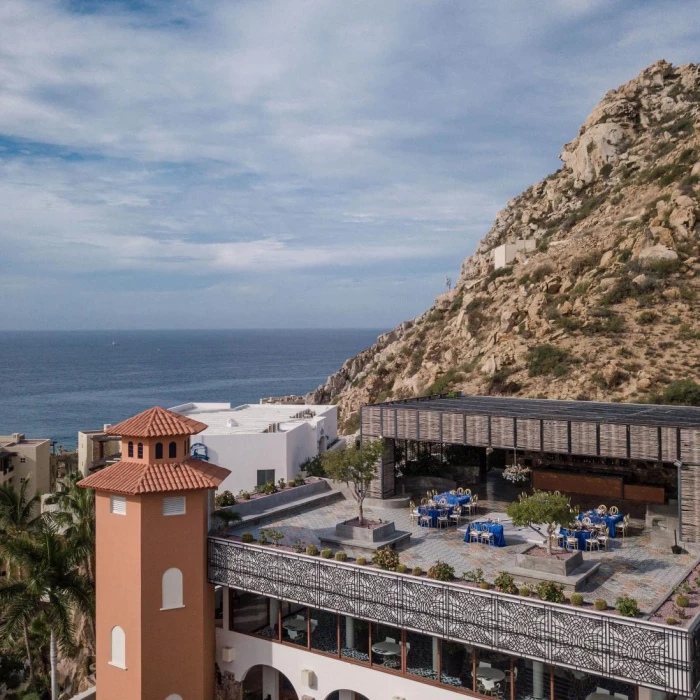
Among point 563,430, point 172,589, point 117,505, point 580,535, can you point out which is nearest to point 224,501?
point 172,589

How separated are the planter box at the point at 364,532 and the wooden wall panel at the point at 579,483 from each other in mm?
9210

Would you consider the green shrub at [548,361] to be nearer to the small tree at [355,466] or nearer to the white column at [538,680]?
the small tree at [355,466]

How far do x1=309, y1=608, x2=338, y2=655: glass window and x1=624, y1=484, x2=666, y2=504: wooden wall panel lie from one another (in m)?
13.4

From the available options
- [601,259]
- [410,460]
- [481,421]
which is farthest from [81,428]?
[481,421]

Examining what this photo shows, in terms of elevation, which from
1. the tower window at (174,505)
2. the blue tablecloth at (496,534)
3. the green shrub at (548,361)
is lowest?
the blue tablecloth at (496,534)

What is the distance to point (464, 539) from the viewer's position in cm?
2261

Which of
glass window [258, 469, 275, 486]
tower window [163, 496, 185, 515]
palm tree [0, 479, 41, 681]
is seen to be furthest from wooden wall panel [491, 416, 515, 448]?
palm tree [0, 479, 41, 681]

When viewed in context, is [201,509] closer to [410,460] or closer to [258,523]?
[258,523]

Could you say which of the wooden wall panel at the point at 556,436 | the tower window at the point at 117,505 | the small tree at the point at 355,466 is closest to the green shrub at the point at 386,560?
the small tree at the point at 355,466

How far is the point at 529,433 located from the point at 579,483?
20.7ft

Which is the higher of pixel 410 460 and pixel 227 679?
pixel 410 460

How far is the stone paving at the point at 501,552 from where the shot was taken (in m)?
18.0

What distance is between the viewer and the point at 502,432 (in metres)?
24.3

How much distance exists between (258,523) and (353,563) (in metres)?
6.79
